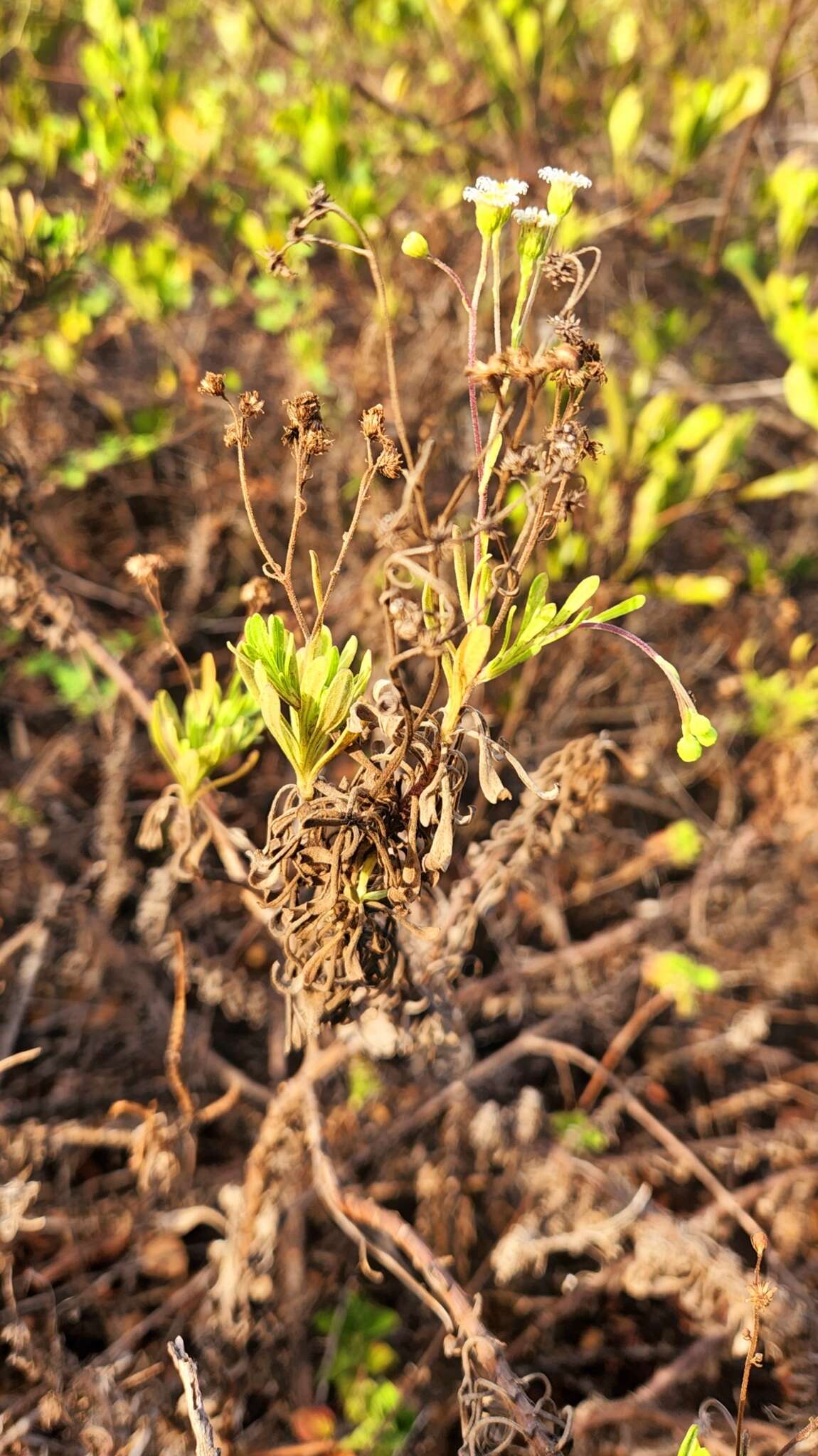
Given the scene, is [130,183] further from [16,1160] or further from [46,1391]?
[46,1391]

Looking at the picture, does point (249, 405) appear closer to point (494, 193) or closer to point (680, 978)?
point (494, 193)

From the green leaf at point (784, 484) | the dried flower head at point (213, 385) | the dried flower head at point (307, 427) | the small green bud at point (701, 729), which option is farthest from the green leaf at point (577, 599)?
the green leaf at point (784, 484)

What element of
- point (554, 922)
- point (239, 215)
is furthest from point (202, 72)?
point (554, 922)

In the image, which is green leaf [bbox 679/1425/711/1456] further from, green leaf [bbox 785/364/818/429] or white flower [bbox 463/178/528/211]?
green leaf [bbox 785/364/818/429]

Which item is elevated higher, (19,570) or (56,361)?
(56,361)

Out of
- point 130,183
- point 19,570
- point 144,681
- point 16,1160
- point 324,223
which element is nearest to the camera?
point 19,570

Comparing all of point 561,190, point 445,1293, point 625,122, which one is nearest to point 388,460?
point 561,190

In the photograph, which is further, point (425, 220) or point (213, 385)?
point (425, 220)

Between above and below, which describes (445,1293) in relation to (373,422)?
below

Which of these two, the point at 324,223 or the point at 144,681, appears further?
the point at 324,223
